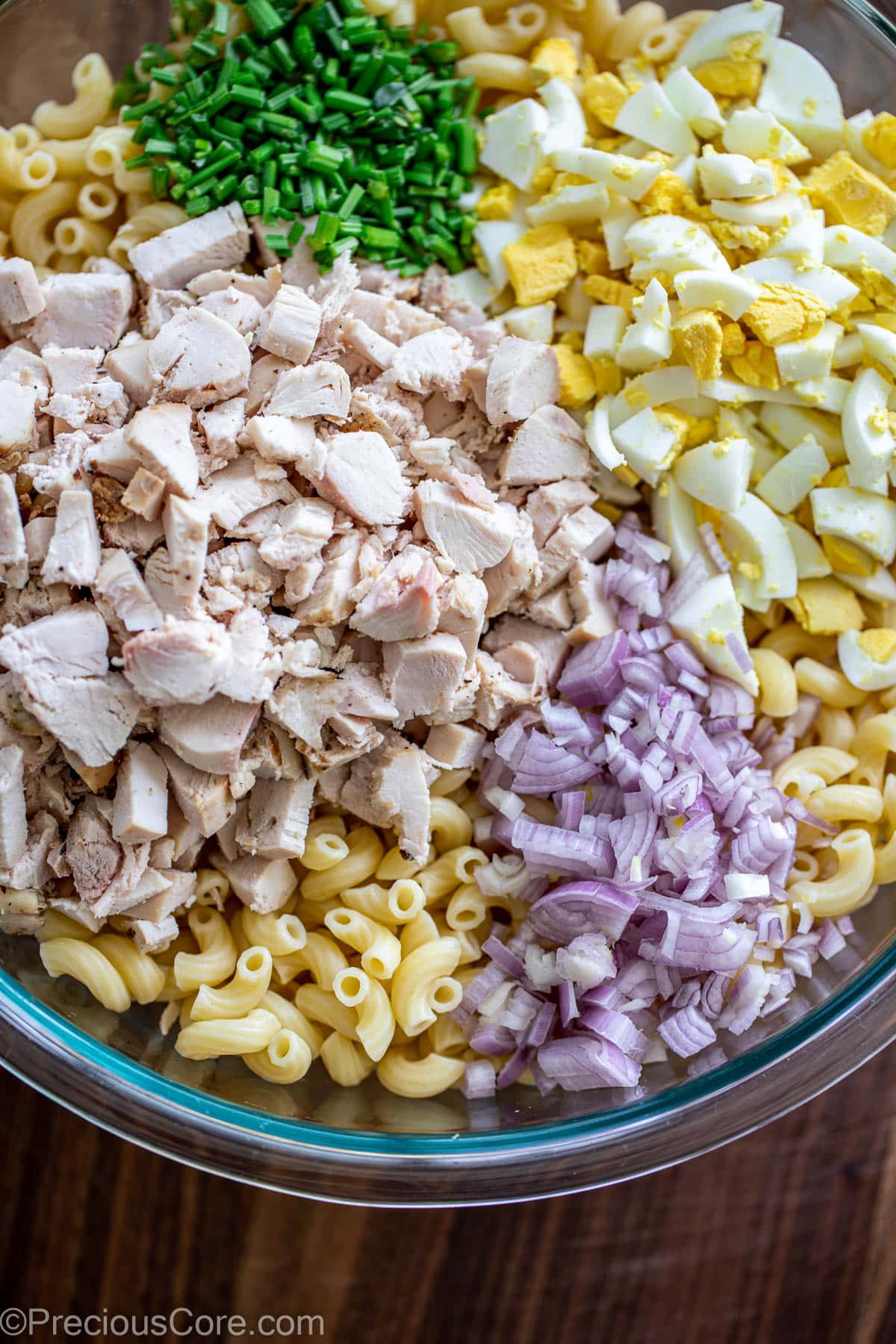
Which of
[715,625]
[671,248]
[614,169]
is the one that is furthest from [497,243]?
[715,625]

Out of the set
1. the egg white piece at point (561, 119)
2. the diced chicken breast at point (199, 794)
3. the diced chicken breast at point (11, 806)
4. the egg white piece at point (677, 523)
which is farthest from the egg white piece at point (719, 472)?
the diced chicken breast at point (11, 806)

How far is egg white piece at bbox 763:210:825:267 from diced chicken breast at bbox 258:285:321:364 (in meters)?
0.99

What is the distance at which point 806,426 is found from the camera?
215 centimetres

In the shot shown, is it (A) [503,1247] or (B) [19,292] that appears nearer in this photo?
(B) [19,292]

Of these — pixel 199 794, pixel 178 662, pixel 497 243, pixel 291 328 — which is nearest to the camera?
pixel 178 662

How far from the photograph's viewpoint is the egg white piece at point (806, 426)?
215 centimetres

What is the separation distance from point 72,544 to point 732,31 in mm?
1841

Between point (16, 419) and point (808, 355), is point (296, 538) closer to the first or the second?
point (16, 419)

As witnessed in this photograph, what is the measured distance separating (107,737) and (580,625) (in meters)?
0.97

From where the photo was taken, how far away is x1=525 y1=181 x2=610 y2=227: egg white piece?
7.04 ft

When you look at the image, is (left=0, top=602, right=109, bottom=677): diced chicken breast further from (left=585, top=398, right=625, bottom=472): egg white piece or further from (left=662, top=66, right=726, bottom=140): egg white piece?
(left=662, top=66, right=726, bottom=140): egg white piece

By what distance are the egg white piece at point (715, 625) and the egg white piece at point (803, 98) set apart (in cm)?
103

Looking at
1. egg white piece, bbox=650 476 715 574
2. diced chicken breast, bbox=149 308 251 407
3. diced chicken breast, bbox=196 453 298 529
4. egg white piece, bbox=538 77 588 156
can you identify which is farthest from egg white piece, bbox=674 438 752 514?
diced chicken breast, bbox=149 308 251 407

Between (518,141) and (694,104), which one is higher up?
(694,104)
